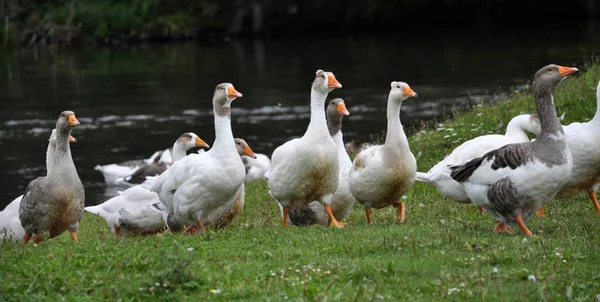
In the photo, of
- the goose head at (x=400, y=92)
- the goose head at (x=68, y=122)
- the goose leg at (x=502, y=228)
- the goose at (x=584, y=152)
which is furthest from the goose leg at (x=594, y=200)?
the goose head at (x=68, y=122)

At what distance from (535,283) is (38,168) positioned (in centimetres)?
1883

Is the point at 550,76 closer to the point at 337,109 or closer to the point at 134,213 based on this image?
the point at 337,109

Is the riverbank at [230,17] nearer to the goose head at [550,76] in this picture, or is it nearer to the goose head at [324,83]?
the goose head at [324,83]

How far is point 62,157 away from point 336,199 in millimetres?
3797

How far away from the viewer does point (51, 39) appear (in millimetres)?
55000

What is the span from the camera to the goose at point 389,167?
38.7ft

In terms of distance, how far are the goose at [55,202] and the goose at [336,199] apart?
9.83 ft

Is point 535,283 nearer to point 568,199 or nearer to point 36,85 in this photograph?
point 568,199

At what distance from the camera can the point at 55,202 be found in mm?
12125

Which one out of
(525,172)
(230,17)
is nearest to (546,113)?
(525,172)

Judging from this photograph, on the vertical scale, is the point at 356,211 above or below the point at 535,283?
below

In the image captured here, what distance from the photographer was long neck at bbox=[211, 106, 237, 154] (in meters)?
11.3

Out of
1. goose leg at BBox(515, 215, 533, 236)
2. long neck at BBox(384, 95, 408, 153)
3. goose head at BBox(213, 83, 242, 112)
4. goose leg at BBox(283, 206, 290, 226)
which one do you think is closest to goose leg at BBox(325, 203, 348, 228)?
goose leg at BBox(283, 206, 290, 226)

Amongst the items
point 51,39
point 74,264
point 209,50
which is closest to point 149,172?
point 74,264
